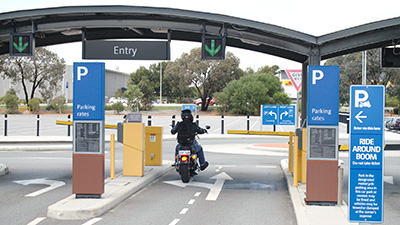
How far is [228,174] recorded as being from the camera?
13562 mm

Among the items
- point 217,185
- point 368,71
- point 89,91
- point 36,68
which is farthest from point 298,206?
point 36,68

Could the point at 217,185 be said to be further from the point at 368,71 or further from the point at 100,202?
the point at 368,71

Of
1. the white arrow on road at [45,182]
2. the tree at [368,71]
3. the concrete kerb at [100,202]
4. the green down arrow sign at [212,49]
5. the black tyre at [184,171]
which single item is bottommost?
the white arrow on road at [45,182]

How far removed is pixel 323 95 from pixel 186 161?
419 cm

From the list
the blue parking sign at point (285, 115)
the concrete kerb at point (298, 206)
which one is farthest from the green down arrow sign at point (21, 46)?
the blue parking sign at point (285, 115)

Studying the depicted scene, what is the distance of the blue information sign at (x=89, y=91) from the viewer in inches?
351

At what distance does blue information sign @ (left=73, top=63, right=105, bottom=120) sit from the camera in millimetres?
8906

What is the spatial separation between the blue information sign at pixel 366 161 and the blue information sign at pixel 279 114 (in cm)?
1840

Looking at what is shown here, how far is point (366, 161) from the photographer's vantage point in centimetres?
571

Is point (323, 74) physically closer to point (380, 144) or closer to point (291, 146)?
point (380, 144)

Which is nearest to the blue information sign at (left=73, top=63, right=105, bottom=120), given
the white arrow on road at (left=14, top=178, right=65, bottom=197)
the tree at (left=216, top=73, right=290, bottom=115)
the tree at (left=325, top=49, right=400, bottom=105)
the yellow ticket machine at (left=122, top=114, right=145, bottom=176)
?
the yellow ticket machine at (left=122, top=114, right=145, bottom=176)

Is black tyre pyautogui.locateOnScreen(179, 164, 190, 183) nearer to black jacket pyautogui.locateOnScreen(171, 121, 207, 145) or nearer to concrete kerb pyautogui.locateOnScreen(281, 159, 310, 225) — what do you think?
black jacket pyautogui.locateOnScreen(171, 121, 207, 145)

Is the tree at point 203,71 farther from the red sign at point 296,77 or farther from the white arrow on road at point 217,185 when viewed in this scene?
the white arrow on road at point 217,185

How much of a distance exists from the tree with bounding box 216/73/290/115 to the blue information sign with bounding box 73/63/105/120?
53.6 m
